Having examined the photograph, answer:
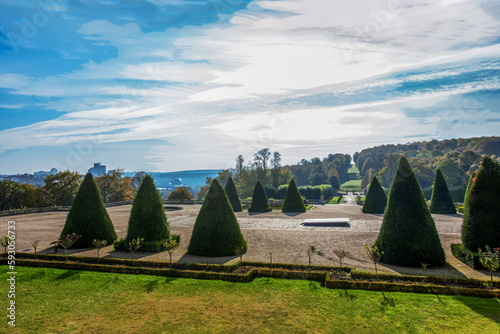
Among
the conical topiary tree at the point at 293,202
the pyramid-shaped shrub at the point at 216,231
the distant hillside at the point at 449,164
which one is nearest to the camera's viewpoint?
the pyramid-shaped shrub at the point at 216,231

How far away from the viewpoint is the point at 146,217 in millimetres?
20125

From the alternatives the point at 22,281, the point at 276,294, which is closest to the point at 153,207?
the point at 22,281

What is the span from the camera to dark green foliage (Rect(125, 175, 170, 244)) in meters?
20.1

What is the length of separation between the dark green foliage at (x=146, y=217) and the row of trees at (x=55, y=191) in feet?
138

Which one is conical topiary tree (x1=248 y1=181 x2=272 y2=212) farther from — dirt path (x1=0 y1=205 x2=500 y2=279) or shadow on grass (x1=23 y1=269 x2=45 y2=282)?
shadow on grass (x1=23 y1=269 x2=45 y2=282)

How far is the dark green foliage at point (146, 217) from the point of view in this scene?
793 inches

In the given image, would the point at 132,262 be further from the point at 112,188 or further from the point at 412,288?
the point at 112,188

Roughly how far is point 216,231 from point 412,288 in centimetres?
1064

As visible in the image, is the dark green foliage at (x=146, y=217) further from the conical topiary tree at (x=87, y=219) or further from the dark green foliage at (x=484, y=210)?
the dark green foliage at (x=484, y=210)

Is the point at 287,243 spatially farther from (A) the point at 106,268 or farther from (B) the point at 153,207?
(A) the point at 106,268

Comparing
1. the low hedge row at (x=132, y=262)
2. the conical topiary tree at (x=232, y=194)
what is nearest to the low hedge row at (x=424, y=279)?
the low hedge row at (x=132, y=262)

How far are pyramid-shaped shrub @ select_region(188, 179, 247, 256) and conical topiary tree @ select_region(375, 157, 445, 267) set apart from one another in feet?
27.8

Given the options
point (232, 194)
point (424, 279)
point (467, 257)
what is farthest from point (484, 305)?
point (232, 194)

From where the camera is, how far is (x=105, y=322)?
1016 centimetres
